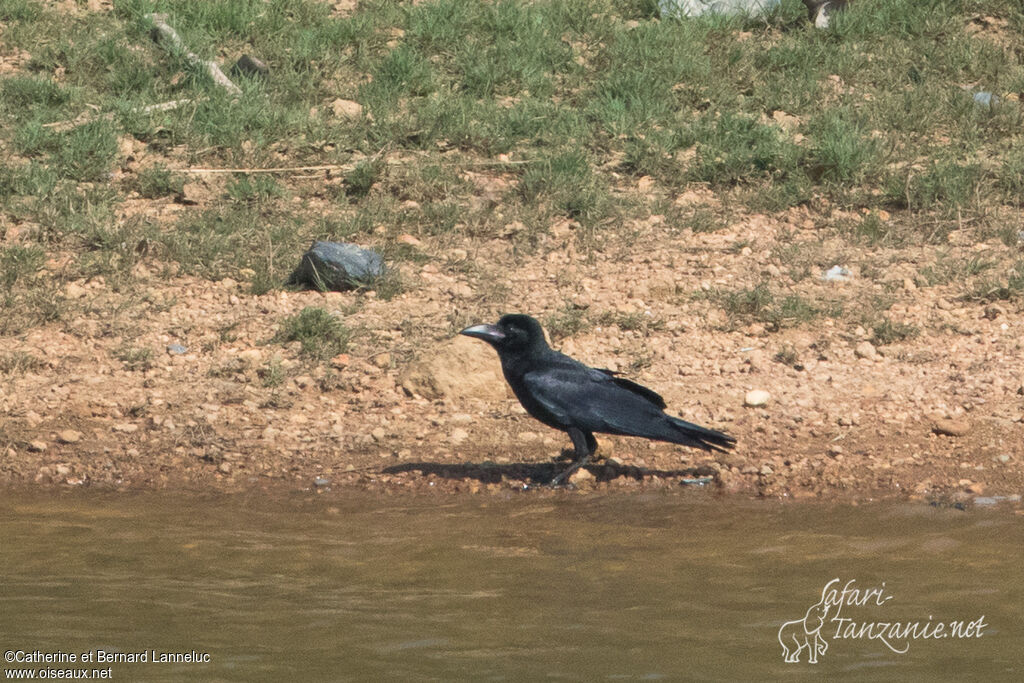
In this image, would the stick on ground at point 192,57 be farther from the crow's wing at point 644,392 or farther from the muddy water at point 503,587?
the crow's wing at point 644,392

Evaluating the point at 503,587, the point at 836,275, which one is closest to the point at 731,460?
the point at 503,587

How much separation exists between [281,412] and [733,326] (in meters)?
2.50

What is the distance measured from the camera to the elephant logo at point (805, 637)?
4.35 metres

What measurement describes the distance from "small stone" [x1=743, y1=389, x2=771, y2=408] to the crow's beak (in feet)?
4.57

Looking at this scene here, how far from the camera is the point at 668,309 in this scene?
7.66 m

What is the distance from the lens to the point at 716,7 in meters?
11.0

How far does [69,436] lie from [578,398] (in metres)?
2.48

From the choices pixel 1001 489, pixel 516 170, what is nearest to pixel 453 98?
pixel 516 170

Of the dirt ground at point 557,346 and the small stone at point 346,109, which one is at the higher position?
the small stone at point 346,109

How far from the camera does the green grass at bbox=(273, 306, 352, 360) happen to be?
721 cm

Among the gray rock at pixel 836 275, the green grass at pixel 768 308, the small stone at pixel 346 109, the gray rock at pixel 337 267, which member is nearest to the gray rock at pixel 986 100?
the gray rock at pixel 836 275

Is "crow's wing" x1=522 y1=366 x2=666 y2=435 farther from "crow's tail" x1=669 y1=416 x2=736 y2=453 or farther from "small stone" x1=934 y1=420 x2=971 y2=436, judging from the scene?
"small stone" x1=934 y1=420 x2=971 y2=436

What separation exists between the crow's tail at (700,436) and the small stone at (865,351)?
1.58m

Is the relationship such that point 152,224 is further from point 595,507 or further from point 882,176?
point 882,176
